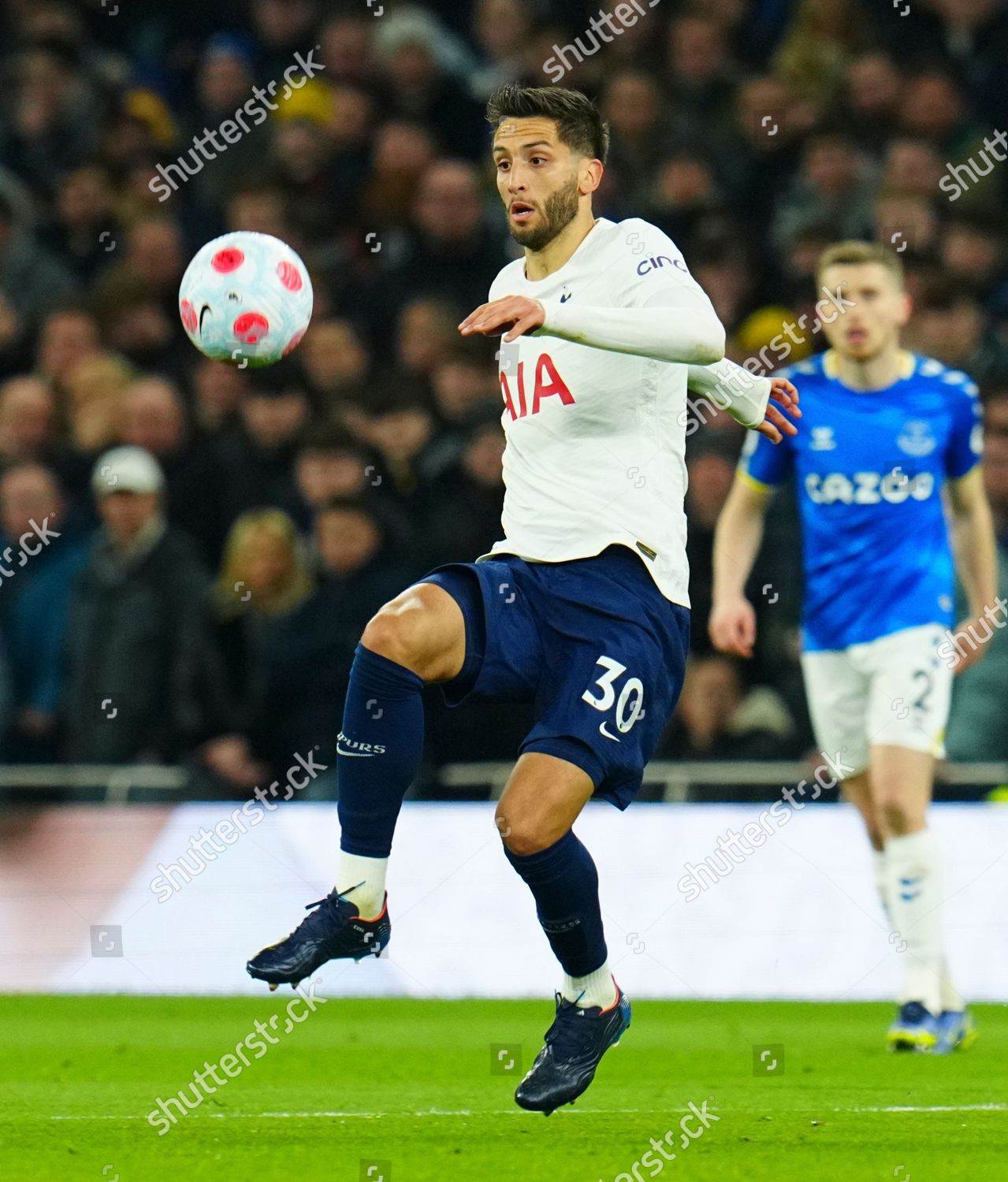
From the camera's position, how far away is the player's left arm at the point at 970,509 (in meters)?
7.41

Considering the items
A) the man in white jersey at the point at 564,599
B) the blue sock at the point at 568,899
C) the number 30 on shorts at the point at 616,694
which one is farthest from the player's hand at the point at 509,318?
the blue sock at the point at 568,899

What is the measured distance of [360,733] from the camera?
15.7 ft

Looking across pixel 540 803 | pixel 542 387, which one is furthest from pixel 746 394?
pixel 540 803

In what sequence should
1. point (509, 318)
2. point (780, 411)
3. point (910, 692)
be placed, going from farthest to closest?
point (910, 692)
point (780, 411)
point (509, 318)

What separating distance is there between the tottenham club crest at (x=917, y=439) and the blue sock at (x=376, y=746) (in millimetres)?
3104

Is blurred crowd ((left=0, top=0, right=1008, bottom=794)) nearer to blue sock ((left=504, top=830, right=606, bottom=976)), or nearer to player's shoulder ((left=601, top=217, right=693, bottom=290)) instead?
blue sock ((left=504, top=830, right=606, bottom=976))

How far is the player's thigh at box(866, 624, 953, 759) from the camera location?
23.4 ft

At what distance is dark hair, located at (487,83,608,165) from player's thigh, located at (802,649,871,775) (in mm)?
2934

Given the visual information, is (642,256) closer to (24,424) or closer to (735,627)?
(735,627)

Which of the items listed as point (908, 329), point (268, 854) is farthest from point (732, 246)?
point (268, 854)

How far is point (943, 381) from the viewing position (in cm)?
743

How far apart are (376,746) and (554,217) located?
134 cm

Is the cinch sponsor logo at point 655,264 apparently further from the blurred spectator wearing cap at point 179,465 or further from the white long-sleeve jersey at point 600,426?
the blurred spectator wearing cap at point 179,465

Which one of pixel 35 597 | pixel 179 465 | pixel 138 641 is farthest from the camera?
pixel 179 465
